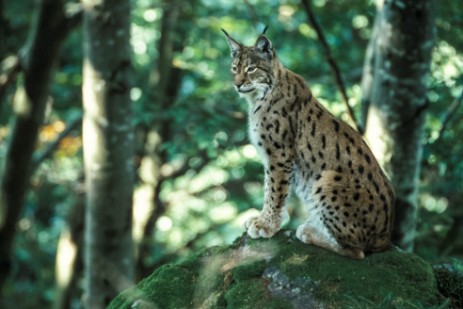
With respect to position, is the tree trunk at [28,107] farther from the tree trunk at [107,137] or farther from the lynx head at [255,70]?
the lynx head at [255,70]

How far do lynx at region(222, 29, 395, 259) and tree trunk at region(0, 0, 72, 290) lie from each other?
458 cm

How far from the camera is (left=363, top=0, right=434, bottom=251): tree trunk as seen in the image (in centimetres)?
728

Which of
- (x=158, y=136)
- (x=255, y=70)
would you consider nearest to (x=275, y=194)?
(x=255, y=70)

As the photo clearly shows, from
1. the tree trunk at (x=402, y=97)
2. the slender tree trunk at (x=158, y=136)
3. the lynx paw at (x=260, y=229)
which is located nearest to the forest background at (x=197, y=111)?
the slender tree trunk at (x=158, y=136)

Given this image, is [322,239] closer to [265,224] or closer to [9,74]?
[265,224]

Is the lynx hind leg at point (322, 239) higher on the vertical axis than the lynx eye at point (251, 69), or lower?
lower

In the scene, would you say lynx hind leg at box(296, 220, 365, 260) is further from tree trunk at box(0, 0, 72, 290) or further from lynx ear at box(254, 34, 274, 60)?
tree trunk at box(0, 0, 72, 290)

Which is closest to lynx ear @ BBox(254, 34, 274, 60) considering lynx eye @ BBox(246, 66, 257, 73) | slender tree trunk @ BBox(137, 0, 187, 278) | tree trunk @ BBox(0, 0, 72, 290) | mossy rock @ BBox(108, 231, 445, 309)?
lynx eye @ BBox(246, 66, 257, 73)

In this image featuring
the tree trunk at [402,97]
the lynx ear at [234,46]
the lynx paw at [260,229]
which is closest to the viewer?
the lynx paw at [260,229]

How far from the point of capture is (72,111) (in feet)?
52.8

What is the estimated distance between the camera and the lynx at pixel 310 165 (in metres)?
5.51

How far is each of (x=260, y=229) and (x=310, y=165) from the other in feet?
2.16

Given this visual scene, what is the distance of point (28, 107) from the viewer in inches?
415

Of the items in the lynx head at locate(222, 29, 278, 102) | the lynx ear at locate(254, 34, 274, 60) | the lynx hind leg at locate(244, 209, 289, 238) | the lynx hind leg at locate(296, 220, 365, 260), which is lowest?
the lynx hind leg at locate(296, 220, 365, 260)
